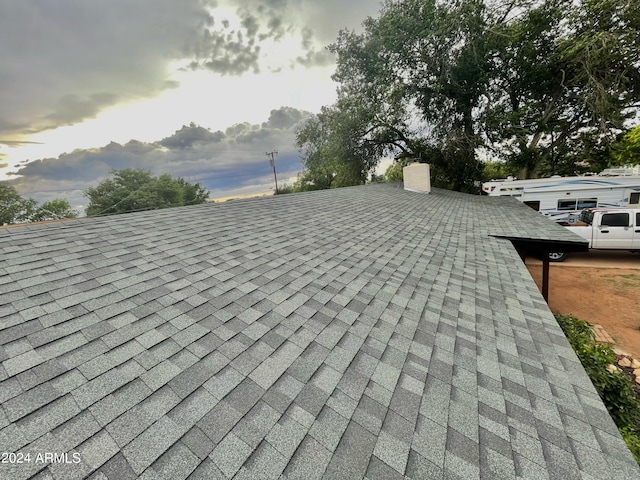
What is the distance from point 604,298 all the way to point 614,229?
467 centimetres

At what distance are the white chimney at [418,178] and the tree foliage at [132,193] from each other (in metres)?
35.6

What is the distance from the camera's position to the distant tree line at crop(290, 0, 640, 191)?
13406 mm

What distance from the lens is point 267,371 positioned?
5.75 ft

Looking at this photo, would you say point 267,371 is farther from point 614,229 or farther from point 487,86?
point 487,86

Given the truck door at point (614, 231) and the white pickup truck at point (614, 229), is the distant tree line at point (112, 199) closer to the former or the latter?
the white pickup truck at point (614, 229)

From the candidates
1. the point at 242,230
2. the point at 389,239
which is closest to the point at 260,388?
the point at 242,230

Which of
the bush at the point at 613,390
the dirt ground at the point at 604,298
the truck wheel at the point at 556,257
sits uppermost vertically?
the bush at the point at 613,390

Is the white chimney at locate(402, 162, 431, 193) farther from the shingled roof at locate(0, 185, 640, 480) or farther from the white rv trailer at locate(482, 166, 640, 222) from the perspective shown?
the shingled roof at locate(0, 185, 640, 480)

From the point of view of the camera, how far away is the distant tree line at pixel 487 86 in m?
13.4

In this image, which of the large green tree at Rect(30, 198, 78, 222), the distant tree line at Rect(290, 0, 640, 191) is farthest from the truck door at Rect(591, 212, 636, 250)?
the large green tree at Rect(30, 198, 78, 222)

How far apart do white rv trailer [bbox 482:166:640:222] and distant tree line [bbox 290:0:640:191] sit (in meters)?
3.34

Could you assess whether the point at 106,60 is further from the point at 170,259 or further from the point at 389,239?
the point at 389,239

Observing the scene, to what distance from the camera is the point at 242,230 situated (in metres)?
4.38

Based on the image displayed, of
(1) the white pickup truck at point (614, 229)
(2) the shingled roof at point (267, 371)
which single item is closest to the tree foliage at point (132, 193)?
(2) the shingled roof at point (267, 371)
